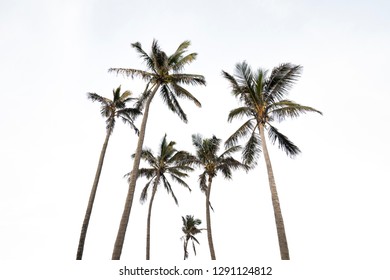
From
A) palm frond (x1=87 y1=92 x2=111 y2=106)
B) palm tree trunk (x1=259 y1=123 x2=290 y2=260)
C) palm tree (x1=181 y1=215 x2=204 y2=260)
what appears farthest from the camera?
palm tree (x1=181 y1=215 x2=204 y2=260)

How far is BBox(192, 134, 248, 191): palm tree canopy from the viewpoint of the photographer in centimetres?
2397

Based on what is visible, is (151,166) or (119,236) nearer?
Result: (119,236)

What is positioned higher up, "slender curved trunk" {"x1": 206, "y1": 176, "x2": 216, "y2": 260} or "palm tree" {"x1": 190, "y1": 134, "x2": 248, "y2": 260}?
"palm tree" {"x1": 190, "y1": 134, "x2": 248, "y2": 260}

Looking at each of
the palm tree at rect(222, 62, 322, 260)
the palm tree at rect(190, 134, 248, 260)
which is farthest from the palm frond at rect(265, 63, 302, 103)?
the palm tree at rect(190, 134, 248, 260)

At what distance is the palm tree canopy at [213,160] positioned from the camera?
2397 cm

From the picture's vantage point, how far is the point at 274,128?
14805mm

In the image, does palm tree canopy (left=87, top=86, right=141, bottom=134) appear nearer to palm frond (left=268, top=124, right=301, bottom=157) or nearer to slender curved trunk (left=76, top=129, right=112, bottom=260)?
slender curved trunk (left=76, top=129, right=112, bottom=260)

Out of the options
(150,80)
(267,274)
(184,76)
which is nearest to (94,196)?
(150,80)

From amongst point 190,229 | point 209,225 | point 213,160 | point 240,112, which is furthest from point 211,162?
point 190,229

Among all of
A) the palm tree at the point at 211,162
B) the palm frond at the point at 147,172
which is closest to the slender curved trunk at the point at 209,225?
the palm tree at the point at 211,162

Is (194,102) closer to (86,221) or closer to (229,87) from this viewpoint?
(229,87)

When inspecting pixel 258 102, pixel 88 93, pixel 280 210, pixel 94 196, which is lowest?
pixel 280 210

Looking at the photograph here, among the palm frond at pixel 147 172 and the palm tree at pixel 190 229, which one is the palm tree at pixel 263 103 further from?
the palm tree at pixel 190 229

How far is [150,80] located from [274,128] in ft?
25.2
